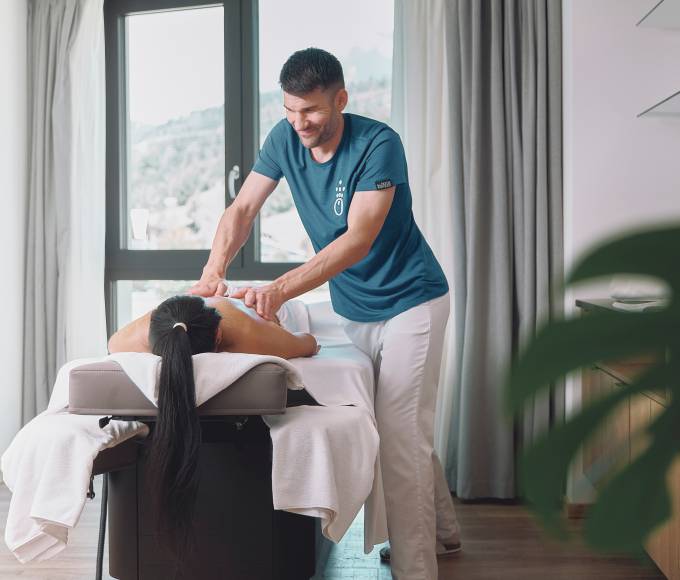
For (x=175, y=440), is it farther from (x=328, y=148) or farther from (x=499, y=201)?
(x=499, y=201)

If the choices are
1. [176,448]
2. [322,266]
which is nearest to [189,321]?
[176,448]

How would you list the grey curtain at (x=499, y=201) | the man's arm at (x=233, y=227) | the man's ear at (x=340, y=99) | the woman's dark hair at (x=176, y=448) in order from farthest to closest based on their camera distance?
1. the grey curtain at (x=499, y=201)
2. the man's arm at (x=233, y=227)
3. the man's ear at (x=340, y=99)
4. the woman's dark hair at (x=176, y=448)

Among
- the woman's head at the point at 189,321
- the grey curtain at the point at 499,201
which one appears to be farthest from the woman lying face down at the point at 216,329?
the grey curtain at the point at 499,201

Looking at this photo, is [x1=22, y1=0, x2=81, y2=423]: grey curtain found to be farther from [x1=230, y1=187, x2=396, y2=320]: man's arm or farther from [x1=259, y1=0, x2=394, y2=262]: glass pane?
[x1=230, y1=187, x2=396, y2=320]: man's arm

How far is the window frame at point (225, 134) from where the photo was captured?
11.8ft

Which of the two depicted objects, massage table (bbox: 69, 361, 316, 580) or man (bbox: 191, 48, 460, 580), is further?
man (bbox: 191, 48, 460, 580)

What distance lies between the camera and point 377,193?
2006mm

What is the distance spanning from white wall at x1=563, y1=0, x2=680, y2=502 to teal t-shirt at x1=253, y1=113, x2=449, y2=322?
89 cm

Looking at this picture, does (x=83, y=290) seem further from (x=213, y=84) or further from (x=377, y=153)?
(x=377, y=153)

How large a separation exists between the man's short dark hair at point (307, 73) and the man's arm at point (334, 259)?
0.98ft

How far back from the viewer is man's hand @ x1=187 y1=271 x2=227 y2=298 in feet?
6.81

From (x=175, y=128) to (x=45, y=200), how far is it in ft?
2.31

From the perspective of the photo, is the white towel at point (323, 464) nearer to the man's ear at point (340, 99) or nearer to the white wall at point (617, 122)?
the man's ear at point (340, 99)

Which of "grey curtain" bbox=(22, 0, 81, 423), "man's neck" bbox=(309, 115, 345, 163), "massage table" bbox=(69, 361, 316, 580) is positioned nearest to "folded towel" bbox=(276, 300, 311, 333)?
"man's neck" bbox=(309, 115, 345, 163)
